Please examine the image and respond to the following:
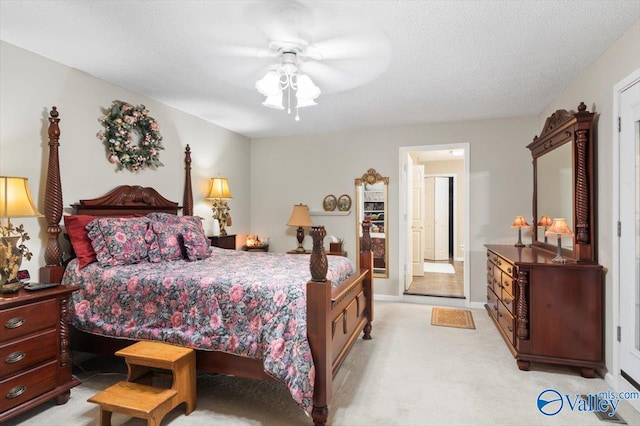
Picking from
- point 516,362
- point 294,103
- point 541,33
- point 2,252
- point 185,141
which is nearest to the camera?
point 2,252

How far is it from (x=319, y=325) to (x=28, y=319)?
1.80m

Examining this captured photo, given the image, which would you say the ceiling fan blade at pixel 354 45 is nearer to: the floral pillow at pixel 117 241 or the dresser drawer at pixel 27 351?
the floral pillow at pixel 117 241

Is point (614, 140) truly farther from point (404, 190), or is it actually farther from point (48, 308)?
point (48, 308)

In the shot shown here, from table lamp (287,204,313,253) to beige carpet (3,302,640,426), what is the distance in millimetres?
2178

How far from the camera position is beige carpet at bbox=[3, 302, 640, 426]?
220 centimetres

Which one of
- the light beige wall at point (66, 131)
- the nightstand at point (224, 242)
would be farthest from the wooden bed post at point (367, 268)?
the light beige wall at point (66, 131)

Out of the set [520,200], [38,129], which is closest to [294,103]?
[38,129]

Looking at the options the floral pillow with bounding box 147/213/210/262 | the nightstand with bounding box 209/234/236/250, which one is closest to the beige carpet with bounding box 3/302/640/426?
the floral pillow with bounding box 147/213/210/262

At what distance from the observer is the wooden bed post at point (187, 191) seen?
4.23 meters

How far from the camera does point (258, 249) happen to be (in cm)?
537

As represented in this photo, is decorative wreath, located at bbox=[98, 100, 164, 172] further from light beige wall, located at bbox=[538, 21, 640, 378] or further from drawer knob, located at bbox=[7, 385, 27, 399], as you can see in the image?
light beige wall, located at bbox=[538, 21, 640, 378]

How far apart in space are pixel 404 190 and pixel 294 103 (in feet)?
6.97

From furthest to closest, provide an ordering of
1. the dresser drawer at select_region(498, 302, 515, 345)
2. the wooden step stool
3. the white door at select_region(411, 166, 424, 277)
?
the white door at select_region(411, 166, 424, 277)
the dresser drawer at select_region(498, 302, 515, 345)
the wooden step stool

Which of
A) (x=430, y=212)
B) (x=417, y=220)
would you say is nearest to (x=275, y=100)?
(x=417, y=220)
